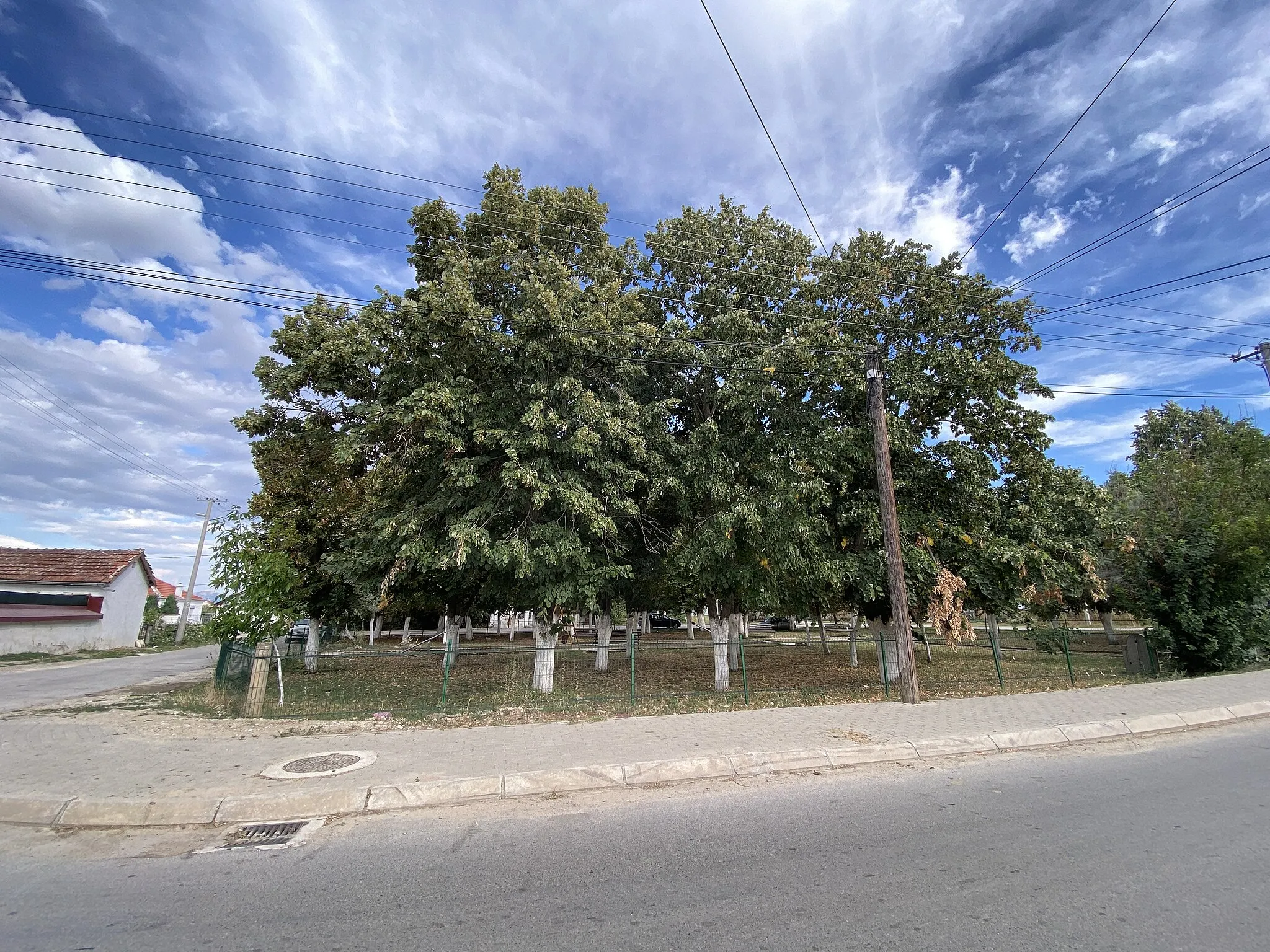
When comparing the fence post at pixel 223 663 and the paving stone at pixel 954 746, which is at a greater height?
the fence post at pixel 223 663

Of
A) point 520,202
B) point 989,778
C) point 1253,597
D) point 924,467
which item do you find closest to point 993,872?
point 989,778

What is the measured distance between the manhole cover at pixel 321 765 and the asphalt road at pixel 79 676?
8.42 meters

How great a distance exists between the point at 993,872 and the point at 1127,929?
2.68 feet

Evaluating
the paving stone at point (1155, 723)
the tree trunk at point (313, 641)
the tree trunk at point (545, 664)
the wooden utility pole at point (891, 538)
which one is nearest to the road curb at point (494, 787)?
the paving stone at point (1155, 723)

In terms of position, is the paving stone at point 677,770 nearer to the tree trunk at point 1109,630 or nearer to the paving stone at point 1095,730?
the paving stone at point 1095,730

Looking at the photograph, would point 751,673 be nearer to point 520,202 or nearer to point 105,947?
point 520,202

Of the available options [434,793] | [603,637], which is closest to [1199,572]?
[603,637]

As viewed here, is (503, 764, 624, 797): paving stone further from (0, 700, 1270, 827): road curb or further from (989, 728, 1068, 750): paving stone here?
(989, 728, 1068, 750): paving stone

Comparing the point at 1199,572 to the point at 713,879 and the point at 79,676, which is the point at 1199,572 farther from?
the point at 79,676

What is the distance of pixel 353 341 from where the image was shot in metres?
12.0

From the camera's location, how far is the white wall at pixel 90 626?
24.8 metres

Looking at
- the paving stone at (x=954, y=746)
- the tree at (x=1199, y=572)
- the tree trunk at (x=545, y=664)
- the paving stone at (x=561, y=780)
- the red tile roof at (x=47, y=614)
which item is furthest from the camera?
the red tile roof at (x=47, y=614)

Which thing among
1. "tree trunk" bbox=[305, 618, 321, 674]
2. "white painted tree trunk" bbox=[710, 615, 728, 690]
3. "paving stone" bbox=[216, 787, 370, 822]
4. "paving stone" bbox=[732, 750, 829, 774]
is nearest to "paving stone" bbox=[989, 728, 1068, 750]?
"paving stone" bbox=[732, 750, 829, 774]

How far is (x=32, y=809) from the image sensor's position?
5.17m
